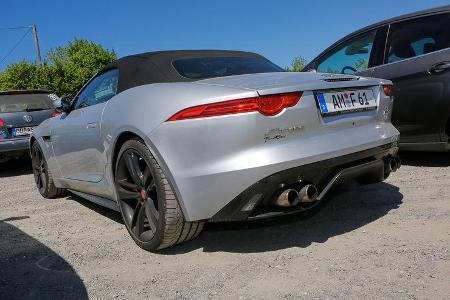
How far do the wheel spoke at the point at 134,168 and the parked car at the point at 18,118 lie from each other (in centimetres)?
496

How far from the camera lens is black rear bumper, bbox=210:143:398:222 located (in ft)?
8.59

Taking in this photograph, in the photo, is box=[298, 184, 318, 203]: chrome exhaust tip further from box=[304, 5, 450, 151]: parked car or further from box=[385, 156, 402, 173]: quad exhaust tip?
box=[304, 5, 450, 151]: parked car

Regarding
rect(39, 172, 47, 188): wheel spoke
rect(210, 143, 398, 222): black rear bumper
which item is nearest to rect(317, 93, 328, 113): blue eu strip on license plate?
rect(210, 143, 398, 222): black rear bumper

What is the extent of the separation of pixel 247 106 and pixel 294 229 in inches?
47.5

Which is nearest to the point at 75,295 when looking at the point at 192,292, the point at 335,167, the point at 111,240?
the point at 192,292

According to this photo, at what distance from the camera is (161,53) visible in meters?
3.60

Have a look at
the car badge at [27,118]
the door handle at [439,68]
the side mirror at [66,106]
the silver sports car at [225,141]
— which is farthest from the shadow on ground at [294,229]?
the car badge at [27,118]

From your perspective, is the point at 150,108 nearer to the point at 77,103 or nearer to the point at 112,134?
the point at 112,134

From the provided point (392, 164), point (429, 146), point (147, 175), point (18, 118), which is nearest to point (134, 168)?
point (147, 175)

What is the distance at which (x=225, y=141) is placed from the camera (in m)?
2.60

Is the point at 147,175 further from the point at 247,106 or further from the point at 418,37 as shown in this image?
the point at 418,37

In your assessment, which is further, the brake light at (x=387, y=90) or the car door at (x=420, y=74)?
the car door at (x=420, y=74)

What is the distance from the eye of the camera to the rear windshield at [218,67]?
327 cm

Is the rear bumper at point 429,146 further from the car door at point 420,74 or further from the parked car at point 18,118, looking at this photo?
the parked car at point 18,118
